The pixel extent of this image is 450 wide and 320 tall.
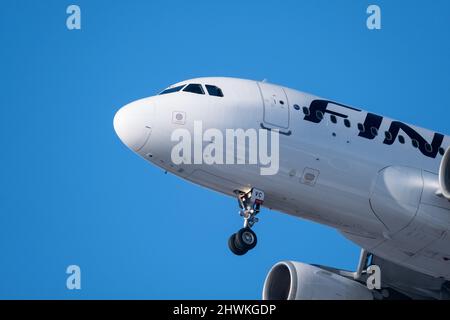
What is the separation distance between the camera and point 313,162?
29750 millimetres

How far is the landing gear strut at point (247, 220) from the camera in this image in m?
28.8

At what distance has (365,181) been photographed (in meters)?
30.2

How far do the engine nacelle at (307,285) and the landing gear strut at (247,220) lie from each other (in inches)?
173

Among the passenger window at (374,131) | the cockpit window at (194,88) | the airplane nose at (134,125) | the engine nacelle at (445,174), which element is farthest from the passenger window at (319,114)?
the airplane nose at (134,125)

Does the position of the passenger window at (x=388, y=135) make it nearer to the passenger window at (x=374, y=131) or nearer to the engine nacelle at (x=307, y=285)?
the passenger window at (x=374, y=131)

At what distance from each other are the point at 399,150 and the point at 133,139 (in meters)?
8.24

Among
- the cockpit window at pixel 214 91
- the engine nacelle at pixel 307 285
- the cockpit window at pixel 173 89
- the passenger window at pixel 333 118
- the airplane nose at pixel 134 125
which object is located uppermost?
the cockpit window at pixel 173 89

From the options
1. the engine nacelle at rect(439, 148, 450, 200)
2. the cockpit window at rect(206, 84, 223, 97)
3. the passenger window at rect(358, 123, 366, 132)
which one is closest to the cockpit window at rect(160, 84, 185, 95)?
the cockpit window at rect(206, 84, 223, 97)

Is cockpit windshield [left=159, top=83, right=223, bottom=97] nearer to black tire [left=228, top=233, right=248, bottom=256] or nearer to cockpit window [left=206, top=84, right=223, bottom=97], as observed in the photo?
cockpit window [left=206, top=84, right=223, bottom=97]

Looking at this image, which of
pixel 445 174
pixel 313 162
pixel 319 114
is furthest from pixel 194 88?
pixel 445 174

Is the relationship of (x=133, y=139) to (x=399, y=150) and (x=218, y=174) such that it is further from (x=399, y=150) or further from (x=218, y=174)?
(x=399, y=150)

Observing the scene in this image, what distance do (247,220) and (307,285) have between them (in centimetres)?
474

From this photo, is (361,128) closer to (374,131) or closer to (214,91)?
(374,131)
